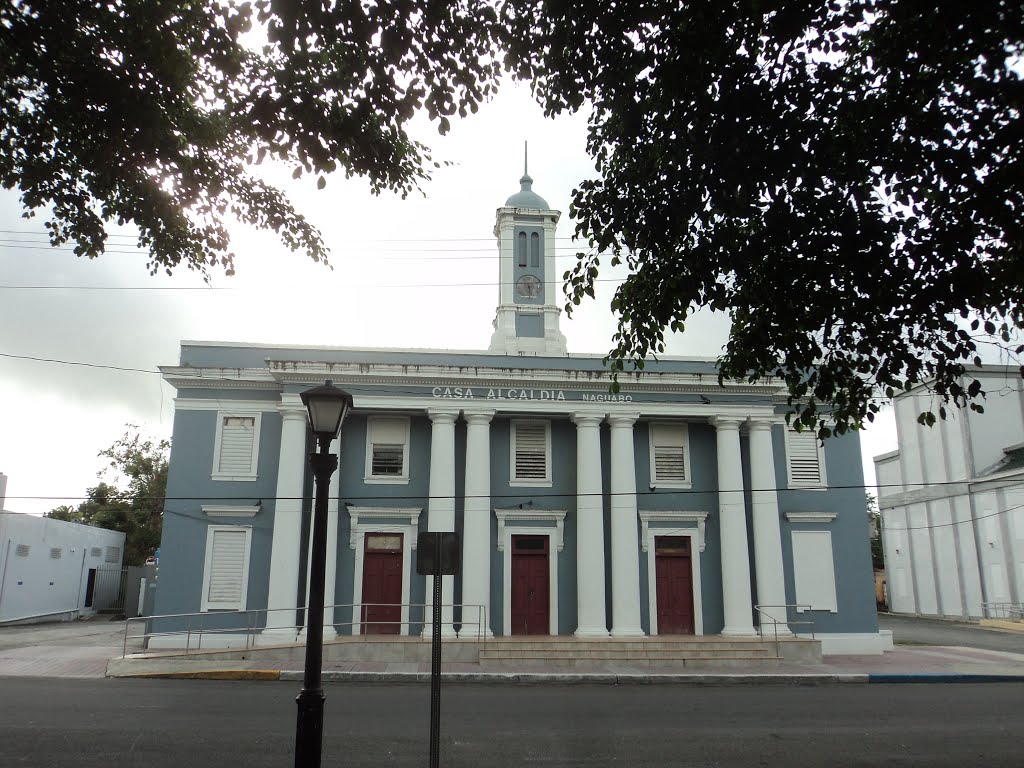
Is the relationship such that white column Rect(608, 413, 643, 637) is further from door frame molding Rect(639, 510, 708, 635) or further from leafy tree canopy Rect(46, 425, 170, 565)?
leafy tree canopy Rect(46, 425, 170, 565)

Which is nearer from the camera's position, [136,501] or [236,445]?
[236,445]

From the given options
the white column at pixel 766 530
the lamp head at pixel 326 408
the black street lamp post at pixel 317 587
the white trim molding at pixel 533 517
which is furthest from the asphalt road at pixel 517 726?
the white trim molding at pixel 533 517

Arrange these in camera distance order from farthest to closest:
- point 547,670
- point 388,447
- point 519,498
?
point 388,447 < point 519,498 < point 547,670

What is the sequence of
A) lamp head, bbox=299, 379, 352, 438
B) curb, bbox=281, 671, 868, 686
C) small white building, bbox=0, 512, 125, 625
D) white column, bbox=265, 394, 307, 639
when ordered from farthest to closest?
1. small white building, bbox=0, 512, 125, 625
2. white column, bbox=265, 394, 307, 639
3. curb, bbox=281, 671, 868, 686
4. lamp head, bbox=299, 379, 352, 438

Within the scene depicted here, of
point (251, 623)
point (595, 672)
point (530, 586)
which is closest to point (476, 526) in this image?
point (530, 586)

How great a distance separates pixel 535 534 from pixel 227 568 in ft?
27.4

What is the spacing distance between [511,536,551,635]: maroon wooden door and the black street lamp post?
15.6m

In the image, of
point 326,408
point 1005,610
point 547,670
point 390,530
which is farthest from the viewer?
point 1005,610

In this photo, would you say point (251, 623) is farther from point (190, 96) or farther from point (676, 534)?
point (190, 96)

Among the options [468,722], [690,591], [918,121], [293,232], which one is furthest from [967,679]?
[293,232]

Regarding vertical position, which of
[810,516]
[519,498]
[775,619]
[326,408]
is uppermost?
[519,498]

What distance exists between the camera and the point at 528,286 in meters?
26.2

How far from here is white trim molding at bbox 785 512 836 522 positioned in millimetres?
23094

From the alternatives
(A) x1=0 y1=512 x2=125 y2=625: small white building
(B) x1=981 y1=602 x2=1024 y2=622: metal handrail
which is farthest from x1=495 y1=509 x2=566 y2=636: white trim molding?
(B) x1=981 y1=602 x2=1024 y2=622: metal handrail
